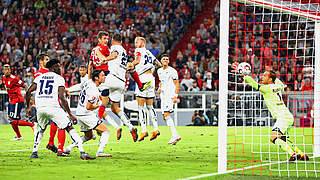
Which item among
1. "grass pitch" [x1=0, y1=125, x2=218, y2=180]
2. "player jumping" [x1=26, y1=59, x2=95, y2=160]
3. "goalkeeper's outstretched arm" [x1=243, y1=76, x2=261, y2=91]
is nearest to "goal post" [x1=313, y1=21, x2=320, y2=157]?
"goalkeeper's outstretched arm" [x1=243, y1=76, x2=261, y2=91]

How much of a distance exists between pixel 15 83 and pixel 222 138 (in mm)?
8058

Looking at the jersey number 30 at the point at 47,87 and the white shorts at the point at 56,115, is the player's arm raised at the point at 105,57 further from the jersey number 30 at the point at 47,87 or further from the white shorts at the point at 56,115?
the white shorts at the point at 56,115

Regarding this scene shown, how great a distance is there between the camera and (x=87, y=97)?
8.95 m

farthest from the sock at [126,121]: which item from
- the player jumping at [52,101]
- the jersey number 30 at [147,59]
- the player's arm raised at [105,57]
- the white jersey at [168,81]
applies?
the player jumping at [52,101]

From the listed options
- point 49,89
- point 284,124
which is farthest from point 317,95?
point 49,89

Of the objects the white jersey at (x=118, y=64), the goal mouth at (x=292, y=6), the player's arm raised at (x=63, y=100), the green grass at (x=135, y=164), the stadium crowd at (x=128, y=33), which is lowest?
the green grass at (x=135, y=164)

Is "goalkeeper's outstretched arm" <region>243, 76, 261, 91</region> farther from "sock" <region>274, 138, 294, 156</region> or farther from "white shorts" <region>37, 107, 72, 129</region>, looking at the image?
"white shorts" <region>37, 107, 72, 129</region>

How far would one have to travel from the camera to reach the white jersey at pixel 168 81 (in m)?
12.3

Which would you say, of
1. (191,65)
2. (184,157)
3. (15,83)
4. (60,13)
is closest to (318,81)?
(184,157)

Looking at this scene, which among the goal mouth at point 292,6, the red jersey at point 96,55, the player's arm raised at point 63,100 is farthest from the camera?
the red jersey at point 96,55

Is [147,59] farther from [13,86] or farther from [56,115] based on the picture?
[13,86]

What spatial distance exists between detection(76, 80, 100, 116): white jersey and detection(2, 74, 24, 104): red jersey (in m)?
4.93

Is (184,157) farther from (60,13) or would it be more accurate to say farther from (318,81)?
(60,13)

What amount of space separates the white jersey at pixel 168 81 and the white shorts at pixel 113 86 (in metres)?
1.74
